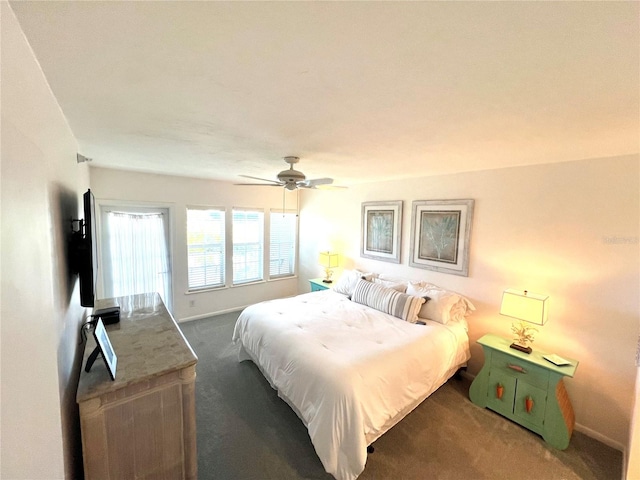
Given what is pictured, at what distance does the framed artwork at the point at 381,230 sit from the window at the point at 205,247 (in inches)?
96.8

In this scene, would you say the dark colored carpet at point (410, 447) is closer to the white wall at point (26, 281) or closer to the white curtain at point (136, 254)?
the white wall at point (26, 281)

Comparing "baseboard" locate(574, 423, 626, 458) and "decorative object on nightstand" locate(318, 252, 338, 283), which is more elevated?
"decorative object on nightstand" locate(318, 252, 338, 283)

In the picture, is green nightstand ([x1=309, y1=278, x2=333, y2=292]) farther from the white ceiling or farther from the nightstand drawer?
the white ceiling

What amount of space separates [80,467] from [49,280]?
51.8 inches

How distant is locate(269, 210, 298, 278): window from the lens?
516cm

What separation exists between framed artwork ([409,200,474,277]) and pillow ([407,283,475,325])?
32 centimetres

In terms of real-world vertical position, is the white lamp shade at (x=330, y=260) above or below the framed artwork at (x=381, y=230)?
below

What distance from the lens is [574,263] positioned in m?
2.30

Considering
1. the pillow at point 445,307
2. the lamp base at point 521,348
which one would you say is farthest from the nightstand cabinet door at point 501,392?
the pillow at point 445,307

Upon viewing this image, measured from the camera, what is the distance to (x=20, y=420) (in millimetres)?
647

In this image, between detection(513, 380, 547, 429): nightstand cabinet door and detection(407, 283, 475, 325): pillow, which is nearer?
detection(513, 380, 547, 429): nightstand cabinet door

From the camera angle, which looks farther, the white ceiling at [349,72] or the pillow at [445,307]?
the pillow at [445,307]

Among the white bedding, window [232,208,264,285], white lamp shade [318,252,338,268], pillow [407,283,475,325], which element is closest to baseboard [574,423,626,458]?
the white bedding

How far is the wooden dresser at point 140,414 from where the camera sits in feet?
4.25
